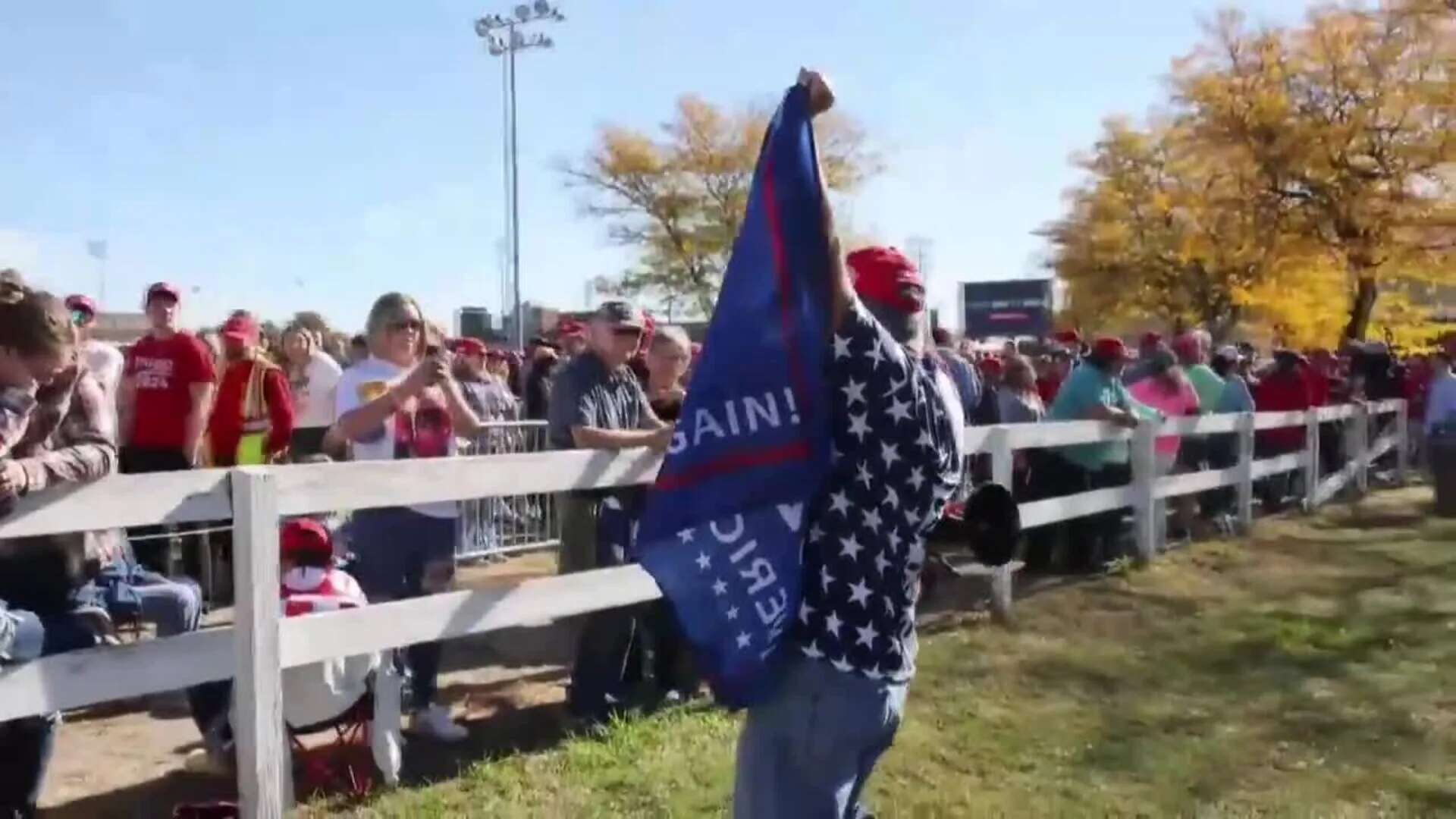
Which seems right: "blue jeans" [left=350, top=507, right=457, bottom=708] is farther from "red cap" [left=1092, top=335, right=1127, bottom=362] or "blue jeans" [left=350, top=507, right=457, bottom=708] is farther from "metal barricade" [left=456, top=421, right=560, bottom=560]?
"red cap" [left=1092, top=335, right=1127, bottom=362]

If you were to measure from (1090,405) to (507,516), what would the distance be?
4668 millimetres

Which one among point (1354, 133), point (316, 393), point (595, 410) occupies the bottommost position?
point (316, 393)

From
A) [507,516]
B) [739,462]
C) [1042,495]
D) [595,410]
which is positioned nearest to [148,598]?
[595,410]

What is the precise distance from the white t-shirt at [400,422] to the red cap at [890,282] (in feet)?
10.2

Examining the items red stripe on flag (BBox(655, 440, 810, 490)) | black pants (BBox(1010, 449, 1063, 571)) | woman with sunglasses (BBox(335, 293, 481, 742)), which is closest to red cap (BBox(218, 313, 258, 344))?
woman with sunglasses (BBox(335, 293, 481, 742))

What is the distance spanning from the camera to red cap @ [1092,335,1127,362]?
10352 millimetres

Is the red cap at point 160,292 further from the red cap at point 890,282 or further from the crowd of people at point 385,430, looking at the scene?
the red cap at point 890,282

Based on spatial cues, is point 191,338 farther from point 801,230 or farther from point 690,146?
point 690,146

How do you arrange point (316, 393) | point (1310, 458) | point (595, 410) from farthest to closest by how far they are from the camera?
point (1310, 458), point (316, 393), point (595, 410)

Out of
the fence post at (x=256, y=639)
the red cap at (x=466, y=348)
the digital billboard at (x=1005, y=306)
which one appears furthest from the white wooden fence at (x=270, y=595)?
the digital billboard at (x=1005, y=306)

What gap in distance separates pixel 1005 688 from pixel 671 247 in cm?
4274

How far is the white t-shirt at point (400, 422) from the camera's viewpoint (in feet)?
20.0

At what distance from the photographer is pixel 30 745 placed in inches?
181

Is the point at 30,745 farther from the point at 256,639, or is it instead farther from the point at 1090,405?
the point at 1090,405
